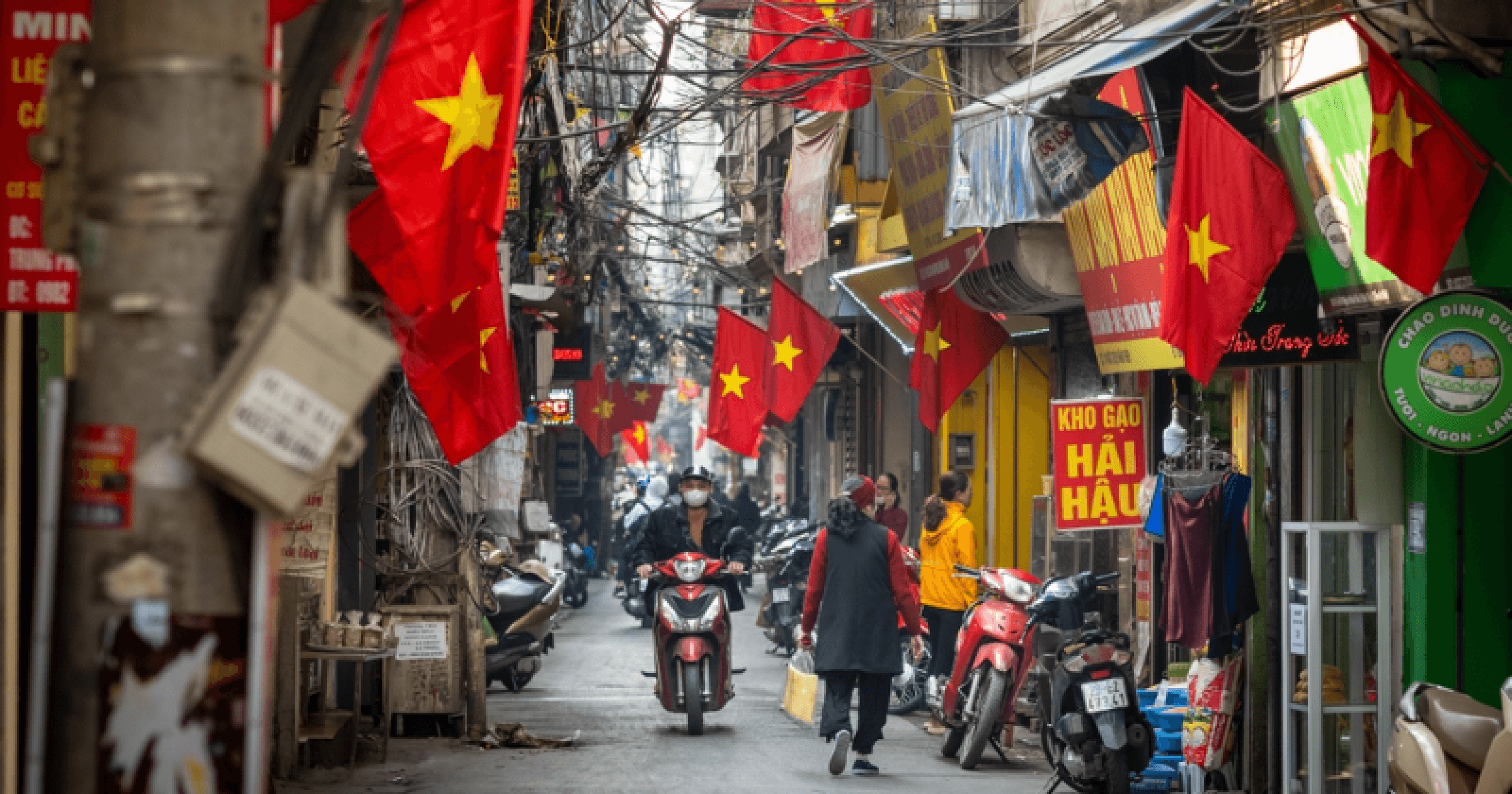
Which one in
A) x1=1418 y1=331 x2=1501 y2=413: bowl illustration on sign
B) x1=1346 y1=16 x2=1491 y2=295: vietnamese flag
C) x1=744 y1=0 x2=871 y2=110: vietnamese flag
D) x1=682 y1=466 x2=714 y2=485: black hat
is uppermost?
x1=744 y1=0 x2=871 y2=110: vietnamese flag

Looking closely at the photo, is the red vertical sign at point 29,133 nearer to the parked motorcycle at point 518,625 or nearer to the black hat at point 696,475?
the black hat at point 696,475

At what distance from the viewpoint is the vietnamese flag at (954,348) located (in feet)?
49.7

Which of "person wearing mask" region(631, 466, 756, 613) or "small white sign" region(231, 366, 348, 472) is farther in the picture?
"person wearing mask" region(631, 466, 756, 613)

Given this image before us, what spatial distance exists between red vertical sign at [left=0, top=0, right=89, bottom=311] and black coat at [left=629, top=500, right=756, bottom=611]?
28.5 feet

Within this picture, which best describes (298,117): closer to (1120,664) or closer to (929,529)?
(1120,664)

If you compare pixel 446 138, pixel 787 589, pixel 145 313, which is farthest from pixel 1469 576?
pixel 787 589

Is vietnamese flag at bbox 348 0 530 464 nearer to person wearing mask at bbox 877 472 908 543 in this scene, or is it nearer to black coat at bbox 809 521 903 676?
black coat at bbox 809 521 903 676

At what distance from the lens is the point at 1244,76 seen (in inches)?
421

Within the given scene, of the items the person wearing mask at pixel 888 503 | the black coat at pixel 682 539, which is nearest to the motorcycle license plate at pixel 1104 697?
the black coat at pixel 682 539

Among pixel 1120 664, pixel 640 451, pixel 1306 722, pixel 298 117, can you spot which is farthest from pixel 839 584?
pixel 640 451

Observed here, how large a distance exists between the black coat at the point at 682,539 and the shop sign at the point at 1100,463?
290cm

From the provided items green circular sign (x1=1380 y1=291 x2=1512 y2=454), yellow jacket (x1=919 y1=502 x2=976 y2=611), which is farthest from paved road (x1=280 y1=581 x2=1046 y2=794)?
green circular sign (x1=1380 y1=291 x2=1512 y2=454)

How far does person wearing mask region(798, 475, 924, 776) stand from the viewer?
404 inches

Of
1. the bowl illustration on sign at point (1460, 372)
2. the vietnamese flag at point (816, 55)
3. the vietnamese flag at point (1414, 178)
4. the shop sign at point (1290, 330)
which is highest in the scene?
the vietnamese flag at point (816, 55)
